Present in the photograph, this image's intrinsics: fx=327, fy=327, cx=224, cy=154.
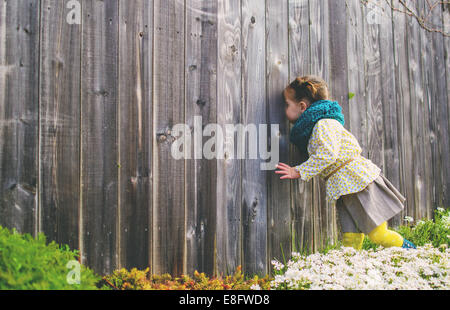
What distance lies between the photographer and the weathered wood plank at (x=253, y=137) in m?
2.29

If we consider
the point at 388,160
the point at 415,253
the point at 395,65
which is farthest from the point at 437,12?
the point at 415,253

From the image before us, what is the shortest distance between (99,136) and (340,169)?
1.59m

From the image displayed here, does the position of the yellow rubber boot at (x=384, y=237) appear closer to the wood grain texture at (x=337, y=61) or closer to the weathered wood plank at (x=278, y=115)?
the wood grain texture at (x=337, y=61)

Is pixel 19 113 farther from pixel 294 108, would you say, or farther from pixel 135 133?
pixel 294 108

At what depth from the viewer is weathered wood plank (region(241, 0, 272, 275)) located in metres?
2.29

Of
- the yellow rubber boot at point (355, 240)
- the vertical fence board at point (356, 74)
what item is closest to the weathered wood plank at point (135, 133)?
the yellow rubber boot at point (355, 240)

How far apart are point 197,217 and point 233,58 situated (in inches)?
44.7

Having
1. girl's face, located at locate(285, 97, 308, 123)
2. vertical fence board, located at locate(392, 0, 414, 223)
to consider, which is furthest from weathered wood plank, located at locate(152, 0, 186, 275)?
vertical fence board, located at locate(392, 0, 414, 223)

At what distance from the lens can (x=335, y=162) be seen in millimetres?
2246

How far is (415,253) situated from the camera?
1994mm

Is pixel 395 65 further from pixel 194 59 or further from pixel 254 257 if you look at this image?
pixel 254 257

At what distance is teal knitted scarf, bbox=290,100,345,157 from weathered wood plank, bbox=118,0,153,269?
1.00 meters

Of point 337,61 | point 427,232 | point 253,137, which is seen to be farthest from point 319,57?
point 427,232

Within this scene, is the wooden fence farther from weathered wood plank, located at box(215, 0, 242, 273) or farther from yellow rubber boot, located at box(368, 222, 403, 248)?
yellow rubber boot, located at box(368, 222, 403, 248)
